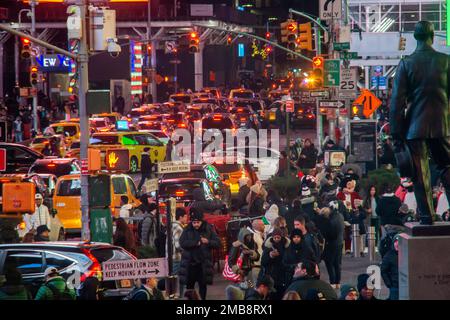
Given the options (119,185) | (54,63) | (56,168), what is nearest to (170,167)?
(119,185)

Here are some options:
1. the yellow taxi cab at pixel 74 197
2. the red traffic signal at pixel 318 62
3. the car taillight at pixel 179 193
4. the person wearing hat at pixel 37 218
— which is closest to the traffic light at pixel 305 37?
the red traffic signal at pixel 318 62

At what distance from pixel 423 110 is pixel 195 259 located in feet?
21.6

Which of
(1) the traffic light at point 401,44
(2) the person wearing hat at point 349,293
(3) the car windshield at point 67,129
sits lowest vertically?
(2) the person wearing hat at point 349,293

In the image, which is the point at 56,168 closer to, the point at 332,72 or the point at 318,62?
the point at 332,72

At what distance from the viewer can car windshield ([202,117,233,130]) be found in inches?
2194

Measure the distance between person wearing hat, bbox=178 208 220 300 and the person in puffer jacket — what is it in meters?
0.42

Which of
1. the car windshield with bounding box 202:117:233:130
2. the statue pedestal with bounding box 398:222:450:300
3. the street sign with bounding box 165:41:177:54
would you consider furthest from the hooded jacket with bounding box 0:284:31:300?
the street sign with bounding box 165:41:177:54

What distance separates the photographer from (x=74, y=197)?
2886 centimetres

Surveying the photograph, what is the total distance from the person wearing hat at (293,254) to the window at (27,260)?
3427 millimetres

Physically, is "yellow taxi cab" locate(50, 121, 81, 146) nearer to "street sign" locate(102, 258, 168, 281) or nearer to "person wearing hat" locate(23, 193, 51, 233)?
"person wearing hat" locate(23, 193, 51, 233)

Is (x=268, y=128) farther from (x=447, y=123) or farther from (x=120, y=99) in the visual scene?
(x=447, y=123)

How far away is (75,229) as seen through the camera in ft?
92.7

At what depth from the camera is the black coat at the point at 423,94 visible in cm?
1329

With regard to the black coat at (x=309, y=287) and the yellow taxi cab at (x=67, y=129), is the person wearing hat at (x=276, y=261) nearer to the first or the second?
the black coat at (x=309, y=287)
